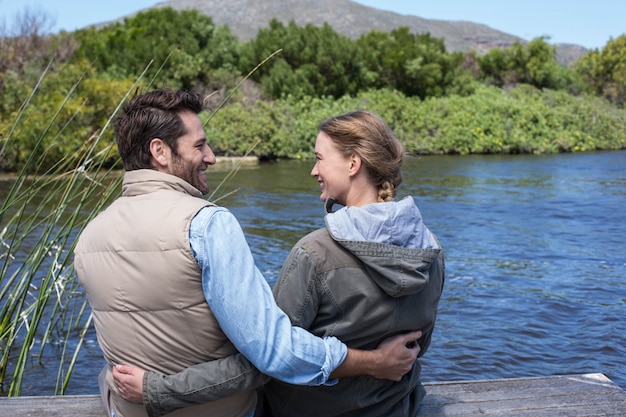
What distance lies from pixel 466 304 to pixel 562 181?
945 cm

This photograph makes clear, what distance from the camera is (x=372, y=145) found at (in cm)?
197

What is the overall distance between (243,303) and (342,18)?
91.3 metres

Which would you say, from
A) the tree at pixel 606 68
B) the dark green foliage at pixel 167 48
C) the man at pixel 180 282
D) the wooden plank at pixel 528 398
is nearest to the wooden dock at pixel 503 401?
the wooden plank at pixel 528 398

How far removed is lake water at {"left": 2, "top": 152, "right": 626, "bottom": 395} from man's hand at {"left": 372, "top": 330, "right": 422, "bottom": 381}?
770mm

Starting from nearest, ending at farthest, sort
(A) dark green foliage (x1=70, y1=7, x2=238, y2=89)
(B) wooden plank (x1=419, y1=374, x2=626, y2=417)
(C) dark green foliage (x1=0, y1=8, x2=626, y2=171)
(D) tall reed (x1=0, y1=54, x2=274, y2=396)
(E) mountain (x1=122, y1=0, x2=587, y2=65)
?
(B) wooden plank (x1=419, y1=374, x2=626, y2=417) < (D) tall reed (x1=0, y1=54, x2=274, y2=396) < (C) dark green foliage (x1=0, y1=8, x2=626, y2=171) < (A) dark green foliage (x1=70, y1=7, x2=238, y2=89) < (E) mountain (x1=122, y1=0, x2=587, y2=65)

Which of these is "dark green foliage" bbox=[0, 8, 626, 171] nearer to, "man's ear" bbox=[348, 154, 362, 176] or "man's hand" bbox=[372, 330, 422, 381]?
"man's ear" bbox=[348, 154, 362, 176]

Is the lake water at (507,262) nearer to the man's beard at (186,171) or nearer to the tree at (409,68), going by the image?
the man's beard at (186,171)

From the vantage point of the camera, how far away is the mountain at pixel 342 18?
8469cm

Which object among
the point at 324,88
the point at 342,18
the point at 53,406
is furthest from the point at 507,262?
the point at 342,18

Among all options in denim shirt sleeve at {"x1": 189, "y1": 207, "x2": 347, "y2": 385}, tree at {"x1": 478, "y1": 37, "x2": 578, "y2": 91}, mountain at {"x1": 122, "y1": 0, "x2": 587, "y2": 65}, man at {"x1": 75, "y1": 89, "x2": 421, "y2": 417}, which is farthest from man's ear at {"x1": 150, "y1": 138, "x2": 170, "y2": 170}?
mountain at {"x1": 122, "y1": 0, "x2": 587, "y2": 65}

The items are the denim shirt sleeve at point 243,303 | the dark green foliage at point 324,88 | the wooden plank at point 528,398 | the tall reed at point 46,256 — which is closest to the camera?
the denim shirt sleeve at point 243,303

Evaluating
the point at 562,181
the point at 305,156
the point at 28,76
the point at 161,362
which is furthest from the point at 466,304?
the point at 305,156

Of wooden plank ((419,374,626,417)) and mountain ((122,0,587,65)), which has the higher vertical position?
mountain ((122,0,587,65))

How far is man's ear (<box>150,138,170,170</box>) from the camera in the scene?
182 cm
